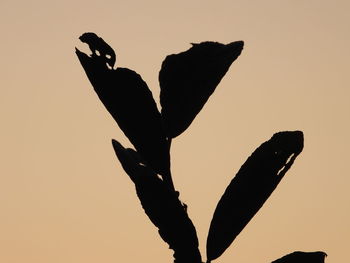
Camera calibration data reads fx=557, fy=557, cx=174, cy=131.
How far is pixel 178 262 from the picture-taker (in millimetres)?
1354

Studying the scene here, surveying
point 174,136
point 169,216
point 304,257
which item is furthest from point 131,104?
point 304,257

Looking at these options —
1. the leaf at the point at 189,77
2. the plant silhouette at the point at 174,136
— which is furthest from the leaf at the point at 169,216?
the leaf at the point at 189,77

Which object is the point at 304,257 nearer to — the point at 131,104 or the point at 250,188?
the point at 250,188

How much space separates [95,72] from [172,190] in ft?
1.16

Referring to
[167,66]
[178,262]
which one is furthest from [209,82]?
[178,262]

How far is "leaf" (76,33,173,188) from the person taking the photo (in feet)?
4.60

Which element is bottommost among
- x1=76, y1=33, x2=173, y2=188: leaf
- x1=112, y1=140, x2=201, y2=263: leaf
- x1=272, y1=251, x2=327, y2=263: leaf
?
x1=272, y1=251, x2=327, y2=263: leaf

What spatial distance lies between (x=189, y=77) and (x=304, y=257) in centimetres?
54

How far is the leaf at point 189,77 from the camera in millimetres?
1467

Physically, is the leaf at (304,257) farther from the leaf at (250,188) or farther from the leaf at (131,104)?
the leaf at (131,104)

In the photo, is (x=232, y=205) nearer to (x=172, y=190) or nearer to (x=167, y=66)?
(x=172, y=190)

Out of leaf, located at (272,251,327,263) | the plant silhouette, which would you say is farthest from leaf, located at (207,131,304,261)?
leaf, located at (272,251,327,263)

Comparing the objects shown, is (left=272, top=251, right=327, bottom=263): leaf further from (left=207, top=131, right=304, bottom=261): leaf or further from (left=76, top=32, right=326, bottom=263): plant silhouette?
(left=207, top=131, right=304, bottom=261): leaf

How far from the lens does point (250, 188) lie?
1.40 metres
